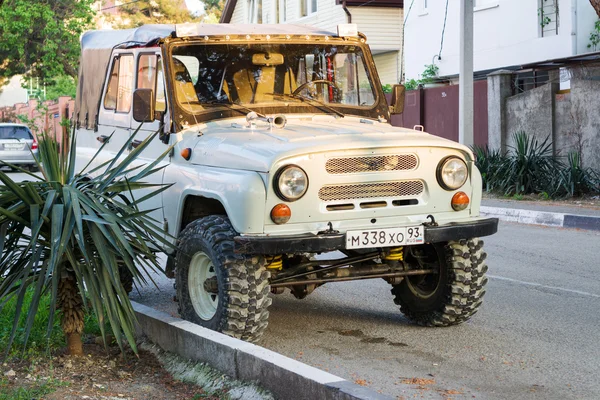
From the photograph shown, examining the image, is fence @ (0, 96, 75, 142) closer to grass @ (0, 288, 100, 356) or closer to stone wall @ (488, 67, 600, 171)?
stone wall @ (488, 67, 600, 171)

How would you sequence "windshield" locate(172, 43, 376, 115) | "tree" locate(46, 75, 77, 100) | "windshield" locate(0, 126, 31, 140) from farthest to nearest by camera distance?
1. "tree" locate(46, 75, 77, 100)
2. "windshield" locate(0, 126, 31, 140)
3. "windshield" locate(172, 43, 376, 115)

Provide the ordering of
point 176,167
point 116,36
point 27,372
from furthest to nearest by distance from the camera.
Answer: point 116,36 → point 176,167 → point 27,372

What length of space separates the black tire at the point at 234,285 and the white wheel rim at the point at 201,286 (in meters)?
0.15

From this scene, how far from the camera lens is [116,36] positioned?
887 cm

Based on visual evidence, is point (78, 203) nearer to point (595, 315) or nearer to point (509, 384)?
point (509, 384)

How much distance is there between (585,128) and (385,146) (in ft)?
41.9

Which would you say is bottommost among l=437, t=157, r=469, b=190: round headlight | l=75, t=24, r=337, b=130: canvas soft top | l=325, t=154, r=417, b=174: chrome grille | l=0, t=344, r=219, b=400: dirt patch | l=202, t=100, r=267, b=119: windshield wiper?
l=0, t=344, r=219, b=400: dirt patch

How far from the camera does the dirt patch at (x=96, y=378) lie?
18.2 feet

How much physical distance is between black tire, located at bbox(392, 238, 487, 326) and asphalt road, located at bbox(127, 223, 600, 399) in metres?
0.14

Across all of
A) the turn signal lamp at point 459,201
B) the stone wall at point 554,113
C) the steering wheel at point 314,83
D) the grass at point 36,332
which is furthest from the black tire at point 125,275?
the stone wall at point 554,113

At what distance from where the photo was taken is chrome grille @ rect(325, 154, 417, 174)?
6.55 meters

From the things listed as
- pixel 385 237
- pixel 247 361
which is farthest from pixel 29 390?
pixel 385 237

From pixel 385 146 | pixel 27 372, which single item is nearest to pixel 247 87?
pixel 385 146

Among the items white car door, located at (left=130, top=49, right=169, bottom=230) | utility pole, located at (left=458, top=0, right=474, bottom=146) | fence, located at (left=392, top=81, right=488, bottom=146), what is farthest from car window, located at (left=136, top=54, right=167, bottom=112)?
fence, located at (left=392, top=81, right=488, bottom=146)
